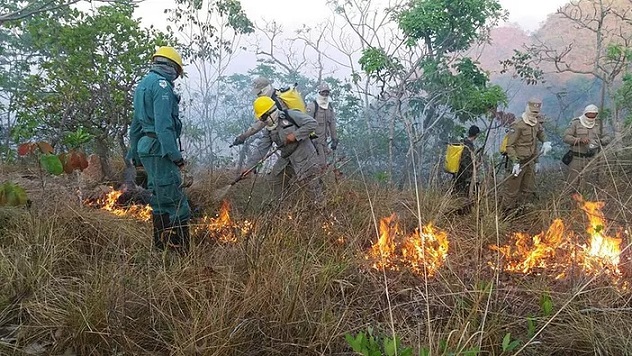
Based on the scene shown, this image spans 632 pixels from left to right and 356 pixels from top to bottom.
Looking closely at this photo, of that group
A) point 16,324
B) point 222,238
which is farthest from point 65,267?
point 222,238

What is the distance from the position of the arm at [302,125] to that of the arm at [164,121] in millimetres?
1523

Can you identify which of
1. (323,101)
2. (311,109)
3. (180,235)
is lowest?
(180,235)

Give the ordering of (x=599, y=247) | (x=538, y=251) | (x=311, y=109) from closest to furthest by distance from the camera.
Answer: (x=599, y=247) → (x=538, y=251) → (x=311, y=109)

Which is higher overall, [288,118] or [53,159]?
[288,118]

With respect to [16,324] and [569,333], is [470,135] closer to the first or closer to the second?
[569,333]

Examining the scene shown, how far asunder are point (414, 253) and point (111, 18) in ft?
16.8

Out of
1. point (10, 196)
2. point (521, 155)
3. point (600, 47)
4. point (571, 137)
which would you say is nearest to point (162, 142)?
point (10, 196)

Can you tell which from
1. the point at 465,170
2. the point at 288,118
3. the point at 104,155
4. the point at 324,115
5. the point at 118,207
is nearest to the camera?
the point at 288,118

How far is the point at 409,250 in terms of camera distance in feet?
10.9

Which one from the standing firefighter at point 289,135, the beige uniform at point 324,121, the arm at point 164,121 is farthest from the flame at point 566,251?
the beige uniform at point 324,121

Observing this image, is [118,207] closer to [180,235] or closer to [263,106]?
[180,235]

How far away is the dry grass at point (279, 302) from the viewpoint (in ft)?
7.16

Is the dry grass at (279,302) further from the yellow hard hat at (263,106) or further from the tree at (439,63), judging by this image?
the tree at (439,63)

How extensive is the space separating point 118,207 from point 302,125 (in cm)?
217
